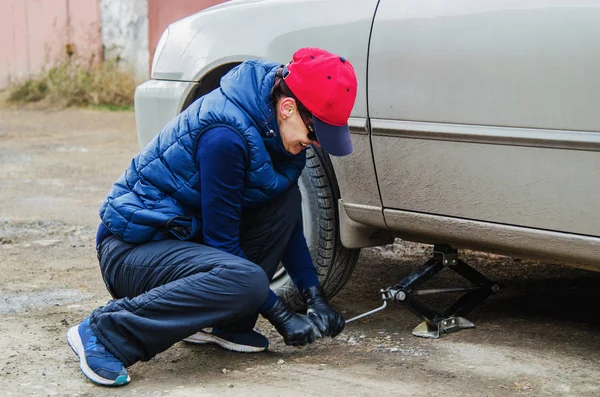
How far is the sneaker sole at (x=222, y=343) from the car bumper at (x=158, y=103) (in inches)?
38.2

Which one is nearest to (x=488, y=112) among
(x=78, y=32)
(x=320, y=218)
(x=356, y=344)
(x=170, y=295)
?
(x=320, y=218)

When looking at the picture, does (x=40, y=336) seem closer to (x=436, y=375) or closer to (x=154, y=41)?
(x=436, y=375)

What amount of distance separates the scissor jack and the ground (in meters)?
0.05

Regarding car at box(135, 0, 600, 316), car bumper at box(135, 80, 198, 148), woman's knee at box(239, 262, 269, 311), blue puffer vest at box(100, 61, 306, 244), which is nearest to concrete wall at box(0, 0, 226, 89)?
car bumper at box(135, 80, 198, 148)

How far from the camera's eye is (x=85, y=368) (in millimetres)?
2756

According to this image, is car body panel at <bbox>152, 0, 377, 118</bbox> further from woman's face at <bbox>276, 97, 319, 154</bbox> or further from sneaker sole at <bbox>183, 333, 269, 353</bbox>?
sneaker sole at <bbox>183, 333, 269, 353</bbox>

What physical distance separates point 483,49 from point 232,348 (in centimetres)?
129

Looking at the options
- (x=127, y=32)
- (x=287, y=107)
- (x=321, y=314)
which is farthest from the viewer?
(x=127, y=32)

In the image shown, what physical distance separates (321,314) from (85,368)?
0.77 meters

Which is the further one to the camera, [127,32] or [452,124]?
[127,32]

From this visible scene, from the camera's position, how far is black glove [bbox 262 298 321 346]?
284 centimetres

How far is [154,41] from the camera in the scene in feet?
33.7

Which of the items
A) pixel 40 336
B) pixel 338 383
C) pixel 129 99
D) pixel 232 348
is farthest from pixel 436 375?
pixel 129 99

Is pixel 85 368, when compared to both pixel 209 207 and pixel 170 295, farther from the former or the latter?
pixel 209 207
